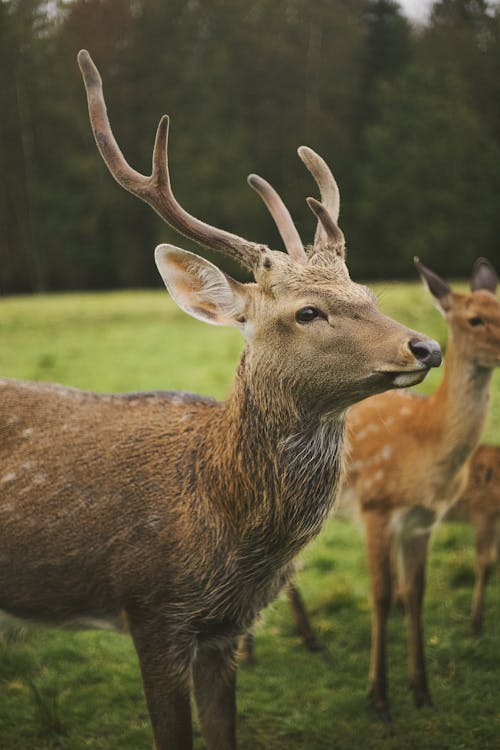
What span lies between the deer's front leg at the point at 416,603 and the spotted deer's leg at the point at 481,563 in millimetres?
661

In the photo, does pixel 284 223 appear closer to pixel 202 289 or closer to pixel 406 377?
pixel 202 289

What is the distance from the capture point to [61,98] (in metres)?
21.5

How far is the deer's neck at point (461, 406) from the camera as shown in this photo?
3576mm

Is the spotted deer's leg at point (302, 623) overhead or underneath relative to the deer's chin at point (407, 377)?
underneath

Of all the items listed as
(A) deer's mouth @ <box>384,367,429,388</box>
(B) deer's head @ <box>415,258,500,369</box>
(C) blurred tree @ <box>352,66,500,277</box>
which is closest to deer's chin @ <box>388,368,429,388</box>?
(A) deer's mouth @ <box>384,367,429,388</box>

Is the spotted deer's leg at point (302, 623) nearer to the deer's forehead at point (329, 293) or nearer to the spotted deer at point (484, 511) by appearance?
the spotted deer at point (484, 511)

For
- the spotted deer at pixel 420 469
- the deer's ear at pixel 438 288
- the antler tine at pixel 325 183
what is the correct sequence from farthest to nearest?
the deer's ear at pixel 438 288 < the spotted deer at pixel 420 469 < the antler tine at pixel 325 183

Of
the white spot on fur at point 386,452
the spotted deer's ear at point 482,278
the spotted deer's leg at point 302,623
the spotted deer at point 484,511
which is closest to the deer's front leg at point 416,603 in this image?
the white spot on fur at point 386,452

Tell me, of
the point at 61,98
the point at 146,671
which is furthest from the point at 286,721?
the point at 61,98

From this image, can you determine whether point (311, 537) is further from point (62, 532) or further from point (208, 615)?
point (62, 532)

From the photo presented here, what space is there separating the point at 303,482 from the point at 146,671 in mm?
834

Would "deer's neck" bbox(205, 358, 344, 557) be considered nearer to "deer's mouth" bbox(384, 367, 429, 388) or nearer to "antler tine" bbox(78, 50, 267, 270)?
"deer's mouth" bbox(384, 367, 429, 388)

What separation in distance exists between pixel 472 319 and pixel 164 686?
7.34 ft

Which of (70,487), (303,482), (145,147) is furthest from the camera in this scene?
(145,147)
